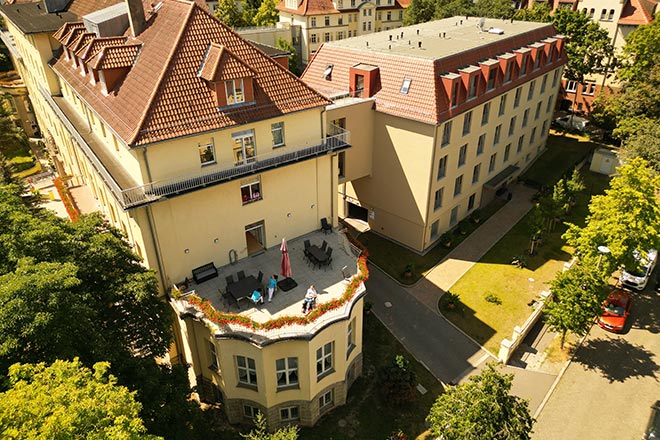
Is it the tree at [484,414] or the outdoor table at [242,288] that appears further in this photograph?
the outdoor table at [242,288]

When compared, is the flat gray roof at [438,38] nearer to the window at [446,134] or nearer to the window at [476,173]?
the window at [446,134]

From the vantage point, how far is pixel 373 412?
95.5 feet

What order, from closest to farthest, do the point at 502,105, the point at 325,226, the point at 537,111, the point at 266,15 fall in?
1. the point at 325,226
2. the point at 502,105
3. the point at 537,111
4. the point at 266,15

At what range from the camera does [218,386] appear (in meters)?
28.1

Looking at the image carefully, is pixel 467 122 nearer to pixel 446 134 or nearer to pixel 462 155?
A: pixel 462 155

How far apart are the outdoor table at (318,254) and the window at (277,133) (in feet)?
23.1

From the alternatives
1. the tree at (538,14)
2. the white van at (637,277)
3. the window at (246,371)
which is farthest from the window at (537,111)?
the window at (246,371)

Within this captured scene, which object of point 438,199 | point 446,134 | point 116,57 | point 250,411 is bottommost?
point 250,411

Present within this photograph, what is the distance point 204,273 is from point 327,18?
77.2m

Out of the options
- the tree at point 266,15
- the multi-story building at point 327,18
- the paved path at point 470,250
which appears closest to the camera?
the paved path at point 470,250

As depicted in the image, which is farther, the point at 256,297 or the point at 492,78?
the point at 492,78

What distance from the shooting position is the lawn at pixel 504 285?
116 feet

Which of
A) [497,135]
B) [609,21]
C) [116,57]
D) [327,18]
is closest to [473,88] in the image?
[497,135]

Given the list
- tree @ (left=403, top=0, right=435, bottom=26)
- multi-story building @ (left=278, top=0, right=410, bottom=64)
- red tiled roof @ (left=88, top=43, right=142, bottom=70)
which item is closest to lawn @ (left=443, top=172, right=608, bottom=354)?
red tiled roof @ (left=88, top=43, right=142, bottom=70)
